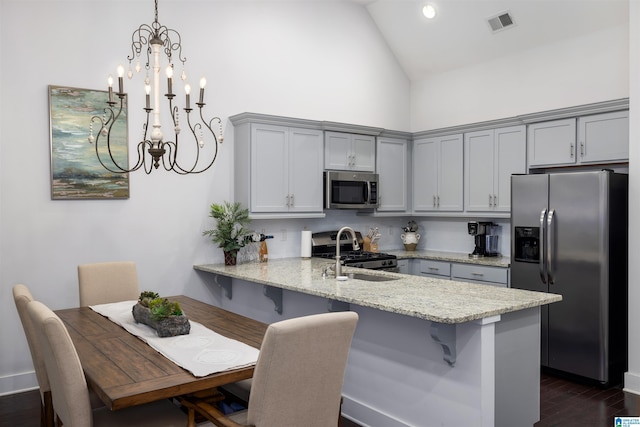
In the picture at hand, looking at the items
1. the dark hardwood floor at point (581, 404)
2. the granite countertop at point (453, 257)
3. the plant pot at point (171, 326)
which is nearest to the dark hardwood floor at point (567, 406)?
the dark hardwood floor at point (581, 404)

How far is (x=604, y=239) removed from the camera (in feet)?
12.6

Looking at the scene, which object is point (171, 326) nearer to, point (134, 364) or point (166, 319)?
point (166, 319)

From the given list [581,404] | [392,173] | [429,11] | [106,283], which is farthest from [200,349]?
[429,11]

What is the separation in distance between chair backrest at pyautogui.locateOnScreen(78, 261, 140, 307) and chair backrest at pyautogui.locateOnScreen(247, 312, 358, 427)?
6.83 feet

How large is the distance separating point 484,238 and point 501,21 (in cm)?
220

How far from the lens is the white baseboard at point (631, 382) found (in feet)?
12.4

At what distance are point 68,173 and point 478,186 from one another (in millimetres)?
3843

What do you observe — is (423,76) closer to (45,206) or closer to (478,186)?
(478,186)

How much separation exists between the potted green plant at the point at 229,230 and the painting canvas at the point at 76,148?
897mm

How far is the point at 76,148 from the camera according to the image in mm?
3971

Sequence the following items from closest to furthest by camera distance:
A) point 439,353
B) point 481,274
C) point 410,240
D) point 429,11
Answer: point 439,353
point 481,274
point 429,11
point 410,240

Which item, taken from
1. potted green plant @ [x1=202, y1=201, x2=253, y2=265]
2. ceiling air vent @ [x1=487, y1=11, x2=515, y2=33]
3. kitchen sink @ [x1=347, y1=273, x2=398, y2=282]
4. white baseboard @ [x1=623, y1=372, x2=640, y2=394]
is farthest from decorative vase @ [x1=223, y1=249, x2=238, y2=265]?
A: ceiling air vent @ [x1=487, y1=11, x2=515, y2=33]

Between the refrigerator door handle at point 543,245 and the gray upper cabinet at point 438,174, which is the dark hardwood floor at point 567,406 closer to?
the refrigerator door handle at point 543,245

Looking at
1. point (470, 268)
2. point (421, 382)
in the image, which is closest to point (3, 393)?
point (421, 382)
